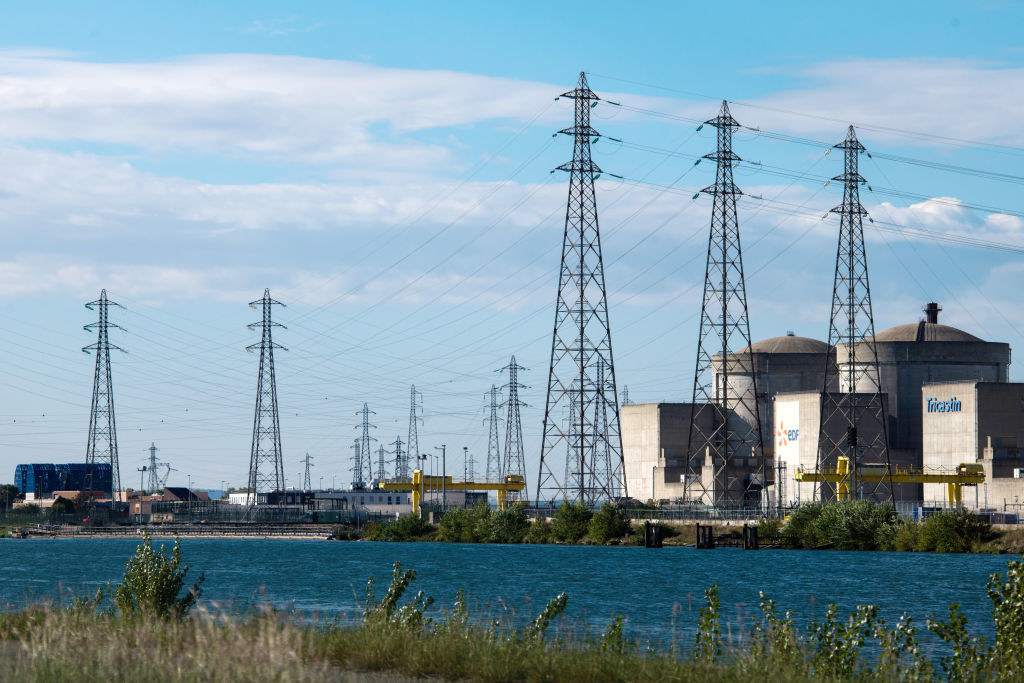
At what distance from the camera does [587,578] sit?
7388cm

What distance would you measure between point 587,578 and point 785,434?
73.2 m

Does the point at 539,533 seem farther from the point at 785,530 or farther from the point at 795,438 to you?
the point at 795,438

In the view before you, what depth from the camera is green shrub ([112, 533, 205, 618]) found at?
1010 inches

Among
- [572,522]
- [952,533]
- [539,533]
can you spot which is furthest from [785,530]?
[539,533]

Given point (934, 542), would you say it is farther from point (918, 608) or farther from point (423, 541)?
point (423, 541)

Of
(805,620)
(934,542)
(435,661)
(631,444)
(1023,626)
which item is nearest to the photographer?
(435,661)

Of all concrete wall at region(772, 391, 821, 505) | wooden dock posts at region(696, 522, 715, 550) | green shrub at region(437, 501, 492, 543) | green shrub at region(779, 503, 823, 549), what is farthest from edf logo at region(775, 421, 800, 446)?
green shrub at region(437, 501, 492, 543)

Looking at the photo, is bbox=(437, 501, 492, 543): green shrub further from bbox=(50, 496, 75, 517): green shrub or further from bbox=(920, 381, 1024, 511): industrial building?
bbox=(50, 496, 75, 517): green shrub

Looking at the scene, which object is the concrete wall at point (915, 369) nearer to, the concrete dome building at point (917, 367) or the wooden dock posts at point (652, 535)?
the concrete dome building at point (917, 367)

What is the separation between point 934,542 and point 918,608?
142 ft

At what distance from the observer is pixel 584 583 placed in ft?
228

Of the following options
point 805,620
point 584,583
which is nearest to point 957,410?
point 584,583

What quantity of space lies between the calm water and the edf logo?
3303 centimetres

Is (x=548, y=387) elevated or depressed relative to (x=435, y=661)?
elevated
